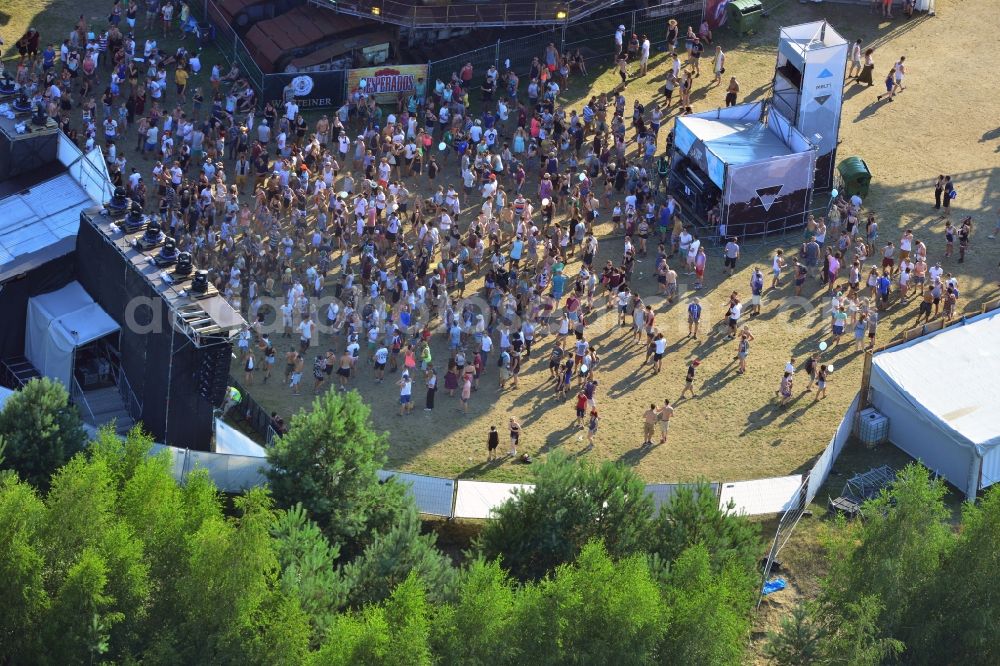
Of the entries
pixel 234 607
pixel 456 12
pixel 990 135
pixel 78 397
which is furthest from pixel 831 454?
pixel 456 12

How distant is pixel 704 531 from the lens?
35594 millimetres

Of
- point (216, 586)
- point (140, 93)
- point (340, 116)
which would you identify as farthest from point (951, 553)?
point (140, 93)

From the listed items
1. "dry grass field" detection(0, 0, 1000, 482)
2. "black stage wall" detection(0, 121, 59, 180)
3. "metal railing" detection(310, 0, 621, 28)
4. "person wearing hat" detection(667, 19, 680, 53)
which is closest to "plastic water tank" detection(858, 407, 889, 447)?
"dry grass field" detection(0, 0, 1000, 482)

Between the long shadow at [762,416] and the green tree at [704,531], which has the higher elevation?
the green tree at [704,531]

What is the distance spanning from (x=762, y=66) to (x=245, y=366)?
20.7 metres

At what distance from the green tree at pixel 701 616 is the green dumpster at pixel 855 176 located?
18677 mm

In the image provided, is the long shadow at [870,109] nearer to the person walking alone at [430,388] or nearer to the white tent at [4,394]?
the person walking alone at [430,388]

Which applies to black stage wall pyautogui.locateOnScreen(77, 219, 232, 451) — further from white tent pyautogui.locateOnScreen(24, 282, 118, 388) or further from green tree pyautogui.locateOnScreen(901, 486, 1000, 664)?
green tree pyautogui.locateOnScreen(901, 486, 1000, 664)

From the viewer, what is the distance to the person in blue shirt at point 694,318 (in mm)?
45031

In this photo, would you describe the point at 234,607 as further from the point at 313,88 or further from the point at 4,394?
the point at 313,88

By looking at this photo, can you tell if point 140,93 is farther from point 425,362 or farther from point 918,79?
point 918,79

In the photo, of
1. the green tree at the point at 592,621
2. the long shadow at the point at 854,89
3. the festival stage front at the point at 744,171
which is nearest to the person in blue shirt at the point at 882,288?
the festival stage front at the point at 744,171

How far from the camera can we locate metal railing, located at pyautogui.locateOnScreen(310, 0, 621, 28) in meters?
53.8

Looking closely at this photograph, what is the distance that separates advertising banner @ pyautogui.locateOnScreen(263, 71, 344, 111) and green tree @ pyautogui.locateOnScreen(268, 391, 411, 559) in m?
16.8
